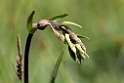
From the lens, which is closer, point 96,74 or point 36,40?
point 96,74

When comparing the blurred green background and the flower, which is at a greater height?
the flower

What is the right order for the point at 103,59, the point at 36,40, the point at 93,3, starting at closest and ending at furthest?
A: the point at 103,59
the point at 36,40
the point at 93,3

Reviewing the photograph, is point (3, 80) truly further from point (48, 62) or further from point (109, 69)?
point (109, 69)

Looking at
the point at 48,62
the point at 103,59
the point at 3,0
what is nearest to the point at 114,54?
the point at 103,59

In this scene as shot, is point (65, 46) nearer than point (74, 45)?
No

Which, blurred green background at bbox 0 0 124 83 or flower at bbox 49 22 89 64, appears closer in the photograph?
flower at bbox 49 22 89 64

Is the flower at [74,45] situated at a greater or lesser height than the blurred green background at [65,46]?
greater

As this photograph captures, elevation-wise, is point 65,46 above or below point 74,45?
below

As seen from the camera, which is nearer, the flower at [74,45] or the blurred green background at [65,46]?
the flower at [74,45]
